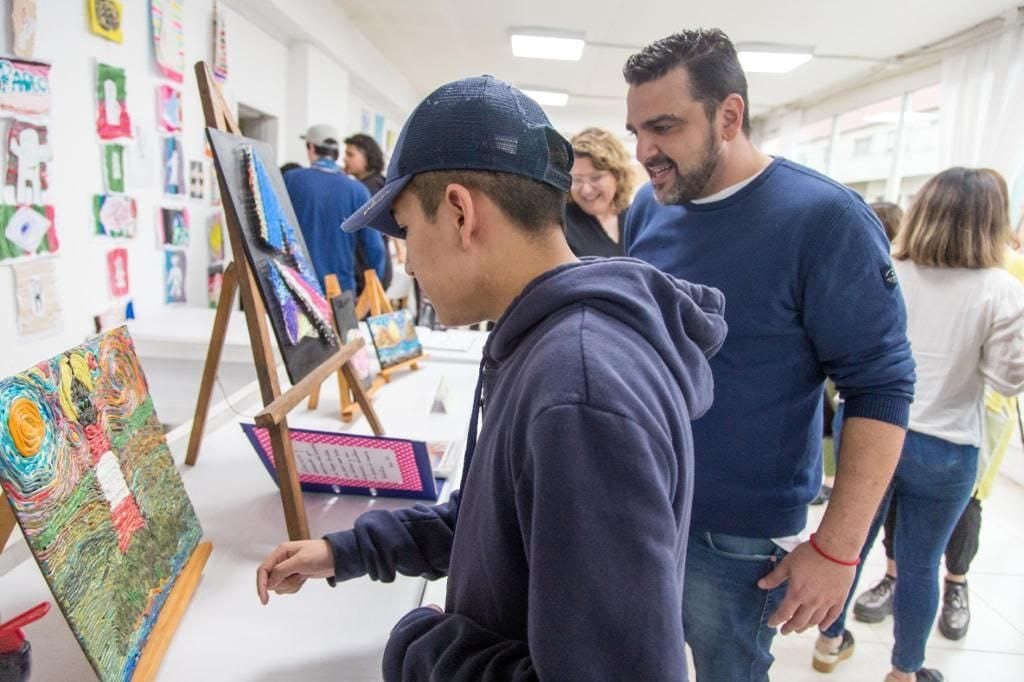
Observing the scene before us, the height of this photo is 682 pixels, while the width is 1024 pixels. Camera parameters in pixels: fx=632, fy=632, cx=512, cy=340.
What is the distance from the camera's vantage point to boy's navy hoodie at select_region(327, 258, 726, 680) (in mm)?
470

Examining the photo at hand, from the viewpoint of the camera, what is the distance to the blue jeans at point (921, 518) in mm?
1772

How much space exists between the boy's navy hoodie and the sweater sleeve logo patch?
1.58ft

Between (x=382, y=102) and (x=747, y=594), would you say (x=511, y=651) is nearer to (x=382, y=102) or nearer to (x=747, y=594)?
(x=747, y=594)

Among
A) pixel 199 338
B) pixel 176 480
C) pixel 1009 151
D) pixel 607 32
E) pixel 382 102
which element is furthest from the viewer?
pixel 382 102

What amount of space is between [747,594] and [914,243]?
4.29ft

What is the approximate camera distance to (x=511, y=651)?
55cm

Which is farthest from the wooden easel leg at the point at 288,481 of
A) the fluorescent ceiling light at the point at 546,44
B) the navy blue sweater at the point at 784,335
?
the fluorescent ceiling light at the point at 546,44

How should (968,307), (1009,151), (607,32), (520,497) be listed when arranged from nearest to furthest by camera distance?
(520,497), (968,307), (1009,151), (607,32)

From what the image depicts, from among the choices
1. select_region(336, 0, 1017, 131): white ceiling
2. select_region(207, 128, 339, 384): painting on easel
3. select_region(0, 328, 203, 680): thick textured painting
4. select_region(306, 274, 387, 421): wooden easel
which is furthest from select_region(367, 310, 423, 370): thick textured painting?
select_region(336, 0, 1017, 131): white ceiling

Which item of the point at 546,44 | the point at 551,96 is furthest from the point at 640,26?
the point at 551,96

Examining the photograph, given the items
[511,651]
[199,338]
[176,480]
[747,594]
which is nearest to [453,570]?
[511,651]

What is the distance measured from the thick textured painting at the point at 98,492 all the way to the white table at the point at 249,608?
0.08 metres

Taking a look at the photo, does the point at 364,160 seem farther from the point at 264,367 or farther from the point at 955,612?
the point at 955,612

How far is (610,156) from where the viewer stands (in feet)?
7.47
